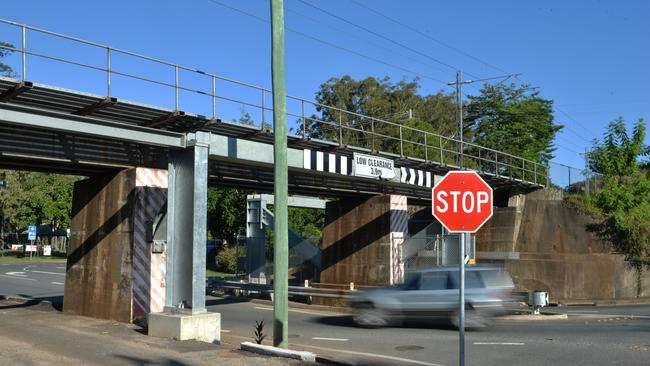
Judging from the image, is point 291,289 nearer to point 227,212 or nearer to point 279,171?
point 279,171

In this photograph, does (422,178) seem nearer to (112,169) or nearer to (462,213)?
(112,169)

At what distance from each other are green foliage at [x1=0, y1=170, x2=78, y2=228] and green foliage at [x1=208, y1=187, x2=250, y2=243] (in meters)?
24.2

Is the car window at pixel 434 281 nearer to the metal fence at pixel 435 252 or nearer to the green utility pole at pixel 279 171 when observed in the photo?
the green utility pole at pixel 279 171

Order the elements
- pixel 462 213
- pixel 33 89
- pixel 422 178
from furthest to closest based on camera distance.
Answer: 1. pixel 422 178
2. pixel 33 89
3. pixel 462 213

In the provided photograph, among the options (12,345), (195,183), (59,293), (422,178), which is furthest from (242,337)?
(59,293)

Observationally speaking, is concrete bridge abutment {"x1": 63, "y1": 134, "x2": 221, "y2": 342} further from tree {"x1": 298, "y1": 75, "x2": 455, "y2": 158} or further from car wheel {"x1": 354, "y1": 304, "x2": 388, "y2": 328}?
tree {"x1": 298, "y1": 75, "x2": 455, "y2": 158}

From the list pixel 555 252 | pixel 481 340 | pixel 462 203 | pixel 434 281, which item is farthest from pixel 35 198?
pixel 462 203

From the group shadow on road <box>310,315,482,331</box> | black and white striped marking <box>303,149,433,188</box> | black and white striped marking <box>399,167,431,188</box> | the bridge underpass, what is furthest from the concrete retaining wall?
shadow on road <box>310,315,482,331</box>

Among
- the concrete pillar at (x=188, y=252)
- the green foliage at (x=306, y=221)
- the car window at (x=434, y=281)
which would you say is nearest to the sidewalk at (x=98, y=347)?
the concrete pillar at (x=188, y=252)

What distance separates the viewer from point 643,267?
95.7 feet

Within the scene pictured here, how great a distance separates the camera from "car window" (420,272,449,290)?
16484mm

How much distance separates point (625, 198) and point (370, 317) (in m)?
20.0

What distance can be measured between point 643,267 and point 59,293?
26.1 meters

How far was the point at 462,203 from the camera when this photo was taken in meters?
7.25
